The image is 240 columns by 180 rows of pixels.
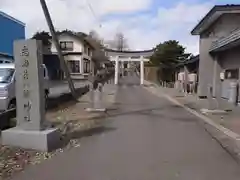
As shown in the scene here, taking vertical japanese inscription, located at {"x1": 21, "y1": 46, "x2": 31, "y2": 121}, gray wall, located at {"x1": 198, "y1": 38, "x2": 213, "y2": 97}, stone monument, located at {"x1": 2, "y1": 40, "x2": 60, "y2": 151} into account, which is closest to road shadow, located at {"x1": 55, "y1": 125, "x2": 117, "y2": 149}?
stone monument, located at {"x1": 2, "y1": 40, "x2": 60, "y2": 151}

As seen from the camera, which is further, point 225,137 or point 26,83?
A: point 225,137

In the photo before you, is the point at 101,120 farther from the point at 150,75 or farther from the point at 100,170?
the point at 150,75

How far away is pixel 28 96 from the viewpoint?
816cm

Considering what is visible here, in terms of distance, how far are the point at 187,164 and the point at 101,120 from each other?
6.62 metres

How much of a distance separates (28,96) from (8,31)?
3007cm

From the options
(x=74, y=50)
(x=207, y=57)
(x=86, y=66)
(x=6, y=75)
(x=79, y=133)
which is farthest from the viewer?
(x=86, y=66)

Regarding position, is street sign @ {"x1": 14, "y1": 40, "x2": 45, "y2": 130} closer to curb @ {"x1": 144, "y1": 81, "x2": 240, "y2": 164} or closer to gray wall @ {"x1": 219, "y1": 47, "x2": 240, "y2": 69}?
curb @ {"x1": 144, "y1": 81, "x2": 240, "y2": 164}

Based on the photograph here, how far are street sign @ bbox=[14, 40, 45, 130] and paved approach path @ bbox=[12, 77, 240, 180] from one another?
120 cm

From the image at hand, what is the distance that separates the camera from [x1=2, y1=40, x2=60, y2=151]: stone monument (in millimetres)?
7965

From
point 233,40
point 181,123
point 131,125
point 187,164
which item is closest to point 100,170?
point 187,164

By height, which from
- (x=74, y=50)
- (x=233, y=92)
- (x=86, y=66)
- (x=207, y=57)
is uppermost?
(x=74, y=50)

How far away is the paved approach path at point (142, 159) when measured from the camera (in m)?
5.93

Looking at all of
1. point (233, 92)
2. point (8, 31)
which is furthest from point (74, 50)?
point (233, 92)

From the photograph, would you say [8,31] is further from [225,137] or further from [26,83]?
[225,137]
